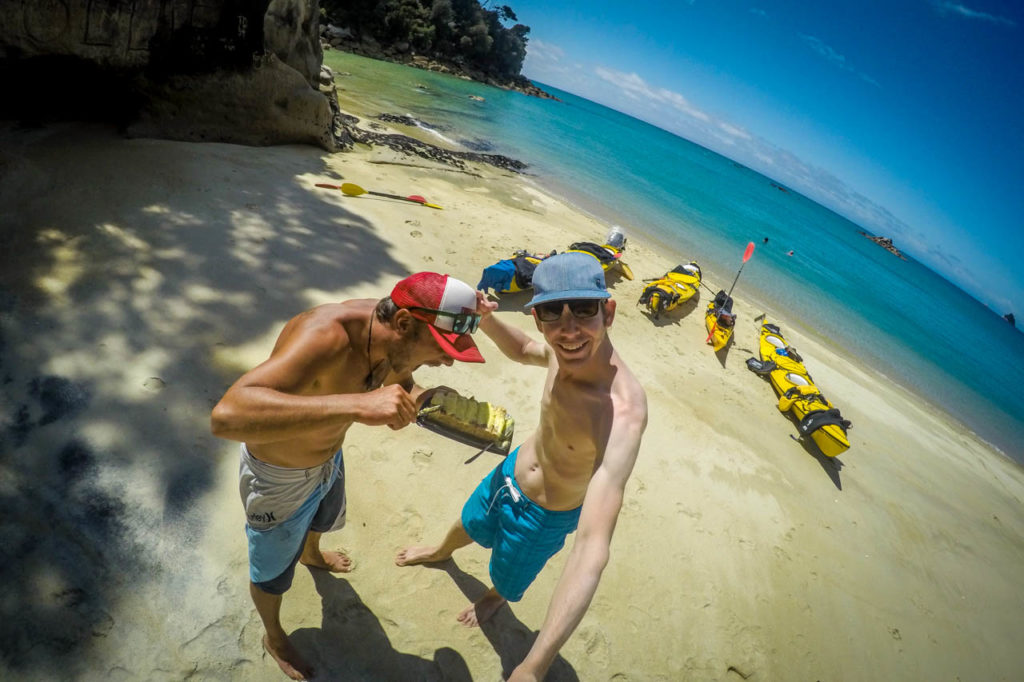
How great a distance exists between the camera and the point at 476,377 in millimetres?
5164

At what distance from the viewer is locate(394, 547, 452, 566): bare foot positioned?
124 inches

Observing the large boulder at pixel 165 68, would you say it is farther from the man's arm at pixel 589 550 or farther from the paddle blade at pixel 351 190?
the man's arm at pixel 589 550

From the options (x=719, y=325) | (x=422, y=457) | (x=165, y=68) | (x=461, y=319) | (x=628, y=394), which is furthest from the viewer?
(x=719, y=325)

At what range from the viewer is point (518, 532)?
2.53m

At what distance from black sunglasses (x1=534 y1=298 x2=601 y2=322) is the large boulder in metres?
8.35

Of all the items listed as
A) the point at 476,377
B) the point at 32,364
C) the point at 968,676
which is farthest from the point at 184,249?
the point at 968,676

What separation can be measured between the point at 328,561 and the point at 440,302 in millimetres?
2197

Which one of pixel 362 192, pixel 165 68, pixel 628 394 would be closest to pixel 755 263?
pixel 362 192

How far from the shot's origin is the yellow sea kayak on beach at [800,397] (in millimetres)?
6246

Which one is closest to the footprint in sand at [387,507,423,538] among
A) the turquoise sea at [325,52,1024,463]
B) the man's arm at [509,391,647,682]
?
the man's arm at [509,391,647,682]

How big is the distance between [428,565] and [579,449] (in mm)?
1705

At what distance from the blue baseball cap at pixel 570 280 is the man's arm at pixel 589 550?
0.68m

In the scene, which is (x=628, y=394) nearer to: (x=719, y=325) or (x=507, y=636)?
(x=507, y=636)

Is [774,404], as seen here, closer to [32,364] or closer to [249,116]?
[32,364]
